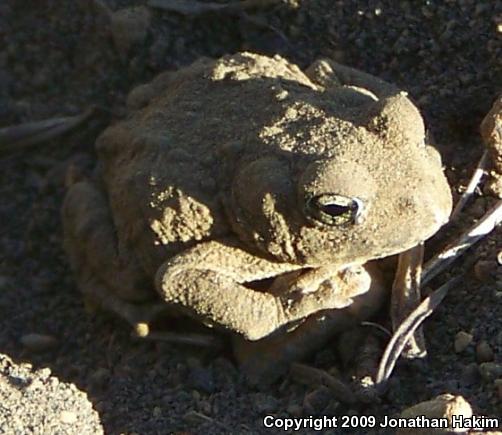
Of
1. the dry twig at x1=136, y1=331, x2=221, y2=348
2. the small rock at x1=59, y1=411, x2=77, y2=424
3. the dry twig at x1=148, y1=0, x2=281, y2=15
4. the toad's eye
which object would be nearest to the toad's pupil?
the toad's eye

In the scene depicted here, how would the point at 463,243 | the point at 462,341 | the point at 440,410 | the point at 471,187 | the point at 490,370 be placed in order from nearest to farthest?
the point at 440,410, the point at 490,370, the point at 462,341, the point at 463,243, the point at 471,187

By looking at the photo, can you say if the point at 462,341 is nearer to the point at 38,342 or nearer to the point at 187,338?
the point at 187,338

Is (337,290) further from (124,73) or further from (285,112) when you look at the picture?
(124,73)

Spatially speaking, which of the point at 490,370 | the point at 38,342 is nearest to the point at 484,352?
the point at 490,370

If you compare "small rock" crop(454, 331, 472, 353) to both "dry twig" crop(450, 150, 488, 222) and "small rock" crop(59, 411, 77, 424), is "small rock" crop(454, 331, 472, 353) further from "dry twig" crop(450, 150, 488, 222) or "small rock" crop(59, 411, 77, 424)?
"small rock" crop(59, 411, 77, 424)

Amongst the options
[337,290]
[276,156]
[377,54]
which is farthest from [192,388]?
[377,54]

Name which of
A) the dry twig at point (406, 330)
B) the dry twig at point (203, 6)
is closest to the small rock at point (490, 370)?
the dry twig at point (406, 330)

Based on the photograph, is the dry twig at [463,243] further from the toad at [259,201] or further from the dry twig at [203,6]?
the dry twig at [203,6]
